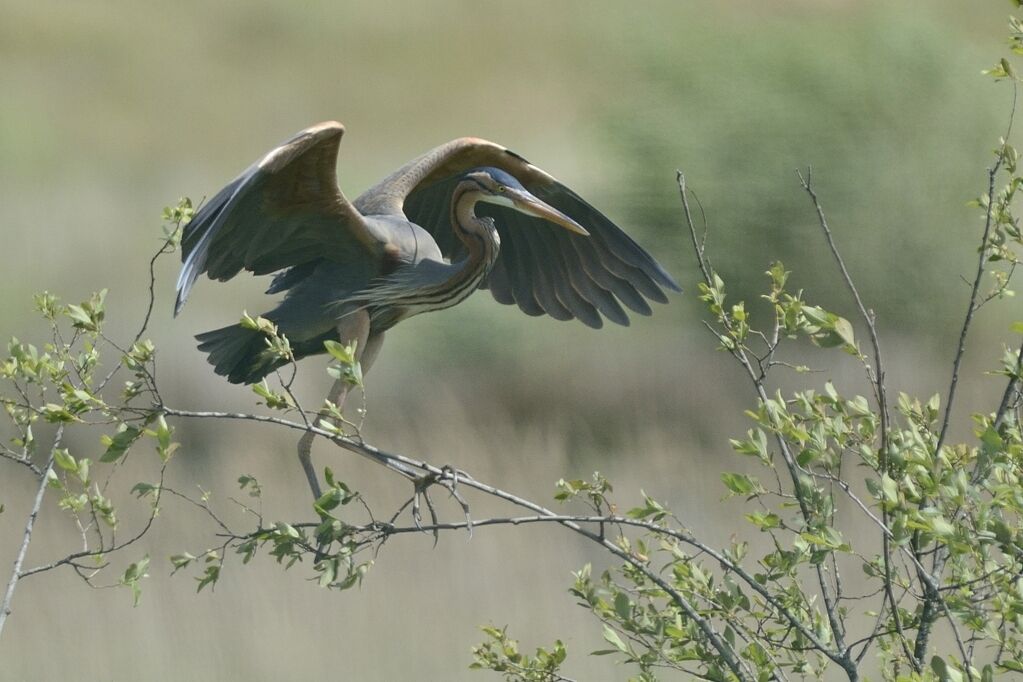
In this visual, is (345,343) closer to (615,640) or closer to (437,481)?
(437,481)

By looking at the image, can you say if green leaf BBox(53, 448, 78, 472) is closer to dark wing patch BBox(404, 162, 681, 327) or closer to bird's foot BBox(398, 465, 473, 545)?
bird's foot BBox(398, 465, 473, 545)

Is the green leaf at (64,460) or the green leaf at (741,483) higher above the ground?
the green leaf at (741,483)

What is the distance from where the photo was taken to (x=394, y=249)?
396 centimetres

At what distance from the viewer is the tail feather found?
3.95 metres

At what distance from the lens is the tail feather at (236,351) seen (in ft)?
13.0

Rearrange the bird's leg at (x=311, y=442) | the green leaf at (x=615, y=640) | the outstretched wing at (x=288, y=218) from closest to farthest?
the green leaf at (x=615, y=640)
the outstretched wing at (x=288, y=218)
the bird's leg at (x=311, y=442)

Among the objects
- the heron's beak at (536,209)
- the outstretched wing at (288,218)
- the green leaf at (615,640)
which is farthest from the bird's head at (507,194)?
the green leaf at (615,640)

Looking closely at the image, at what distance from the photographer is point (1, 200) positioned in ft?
42.4

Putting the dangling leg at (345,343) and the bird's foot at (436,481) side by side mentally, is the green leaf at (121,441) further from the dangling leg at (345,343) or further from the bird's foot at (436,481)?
the dangling leg at (345,343)

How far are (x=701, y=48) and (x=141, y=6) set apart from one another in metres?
15.0

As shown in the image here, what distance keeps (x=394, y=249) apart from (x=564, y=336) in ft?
22.8

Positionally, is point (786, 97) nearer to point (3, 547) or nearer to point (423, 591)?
point (423, 591)

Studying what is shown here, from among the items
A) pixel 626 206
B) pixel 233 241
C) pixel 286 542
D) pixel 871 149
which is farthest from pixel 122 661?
pixel 871 149

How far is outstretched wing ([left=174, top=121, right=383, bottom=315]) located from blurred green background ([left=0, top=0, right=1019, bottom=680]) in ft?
8.58
